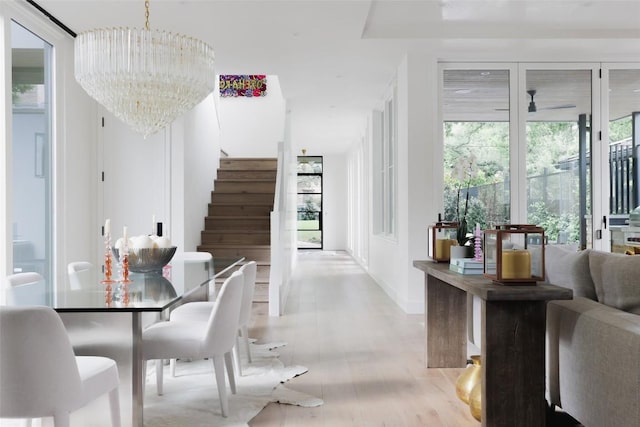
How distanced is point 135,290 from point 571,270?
196 cm

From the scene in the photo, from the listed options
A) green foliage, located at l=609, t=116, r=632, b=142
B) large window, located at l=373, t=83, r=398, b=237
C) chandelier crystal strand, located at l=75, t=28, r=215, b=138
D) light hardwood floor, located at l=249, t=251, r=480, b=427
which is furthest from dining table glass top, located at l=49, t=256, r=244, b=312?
green foliage, located at l=609, t=116, r=632, b=142

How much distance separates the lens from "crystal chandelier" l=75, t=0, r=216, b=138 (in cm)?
332

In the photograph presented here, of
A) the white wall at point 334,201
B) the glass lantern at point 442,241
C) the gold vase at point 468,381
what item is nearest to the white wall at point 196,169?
the glass lantern at point 442,241

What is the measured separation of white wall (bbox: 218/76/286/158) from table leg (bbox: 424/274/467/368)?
8.14 metres

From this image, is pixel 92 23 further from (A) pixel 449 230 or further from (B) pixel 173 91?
(A) pixel 449 230

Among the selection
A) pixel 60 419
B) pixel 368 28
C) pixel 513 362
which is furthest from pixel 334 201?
pixel 60 419

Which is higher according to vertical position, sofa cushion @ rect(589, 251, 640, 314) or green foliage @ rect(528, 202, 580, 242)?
green foliage @ rect(528, 202, 580, 242)

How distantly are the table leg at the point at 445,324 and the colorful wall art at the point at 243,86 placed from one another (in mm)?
8542

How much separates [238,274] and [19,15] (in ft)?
10.2

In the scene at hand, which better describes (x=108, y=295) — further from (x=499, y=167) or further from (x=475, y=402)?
(x=499, y=167)

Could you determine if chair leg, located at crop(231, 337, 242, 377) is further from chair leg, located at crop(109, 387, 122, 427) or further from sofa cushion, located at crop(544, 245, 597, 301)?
sofa cushion, located at crop(544, 245, 597, 301)

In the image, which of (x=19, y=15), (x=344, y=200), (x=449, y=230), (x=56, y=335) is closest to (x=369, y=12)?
(x=449, y=230)

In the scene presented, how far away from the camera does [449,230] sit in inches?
140

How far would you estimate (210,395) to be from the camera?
3.00 m
